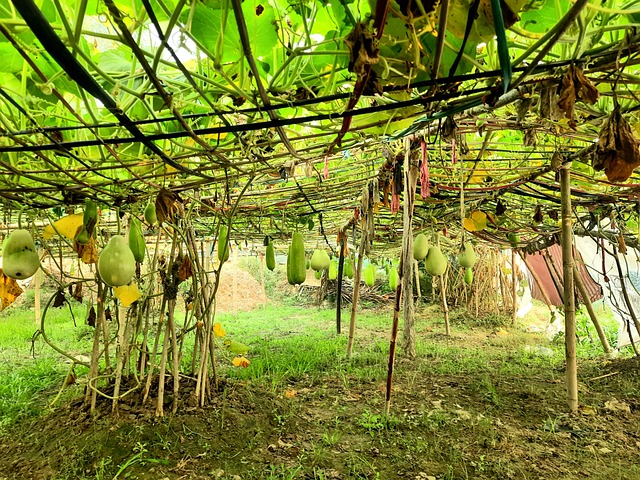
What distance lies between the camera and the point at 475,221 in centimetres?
389

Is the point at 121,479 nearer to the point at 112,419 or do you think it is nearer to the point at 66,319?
the point at 112,419

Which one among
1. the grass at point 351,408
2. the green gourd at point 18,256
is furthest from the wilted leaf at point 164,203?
the grass at point 351,408

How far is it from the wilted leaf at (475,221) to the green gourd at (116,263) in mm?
3114

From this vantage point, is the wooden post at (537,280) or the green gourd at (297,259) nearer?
the green gourd at (297,259)

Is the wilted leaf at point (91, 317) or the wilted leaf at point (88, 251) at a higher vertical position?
the wilted leaf at point (88, 251)

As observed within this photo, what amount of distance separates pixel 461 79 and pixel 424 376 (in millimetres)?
3560

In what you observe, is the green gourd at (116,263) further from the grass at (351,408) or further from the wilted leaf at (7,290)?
the grass at (351,408)

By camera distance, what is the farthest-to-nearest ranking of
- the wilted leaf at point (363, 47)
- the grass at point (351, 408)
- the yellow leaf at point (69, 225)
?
the grass at point (351, 408) → the yellow leaf at point (69, 225) → the wilted leaf at point (363, 47)

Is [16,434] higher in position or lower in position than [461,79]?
lower

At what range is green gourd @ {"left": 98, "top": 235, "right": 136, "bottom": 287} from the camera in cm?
143

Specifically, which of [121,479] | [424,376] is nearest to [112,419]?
[121,479]

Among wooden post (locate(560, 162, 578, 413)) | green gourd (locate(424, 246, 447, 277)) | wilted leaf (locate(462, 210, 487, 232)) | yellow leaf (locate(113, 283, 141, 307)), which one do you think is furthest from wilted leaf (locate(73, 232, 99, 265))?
wilted leaf (locate(462, 210, 487, 232))

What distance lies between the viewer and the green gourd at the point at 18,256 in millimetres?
1417

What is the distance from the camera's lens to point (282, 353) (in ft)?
16.6
